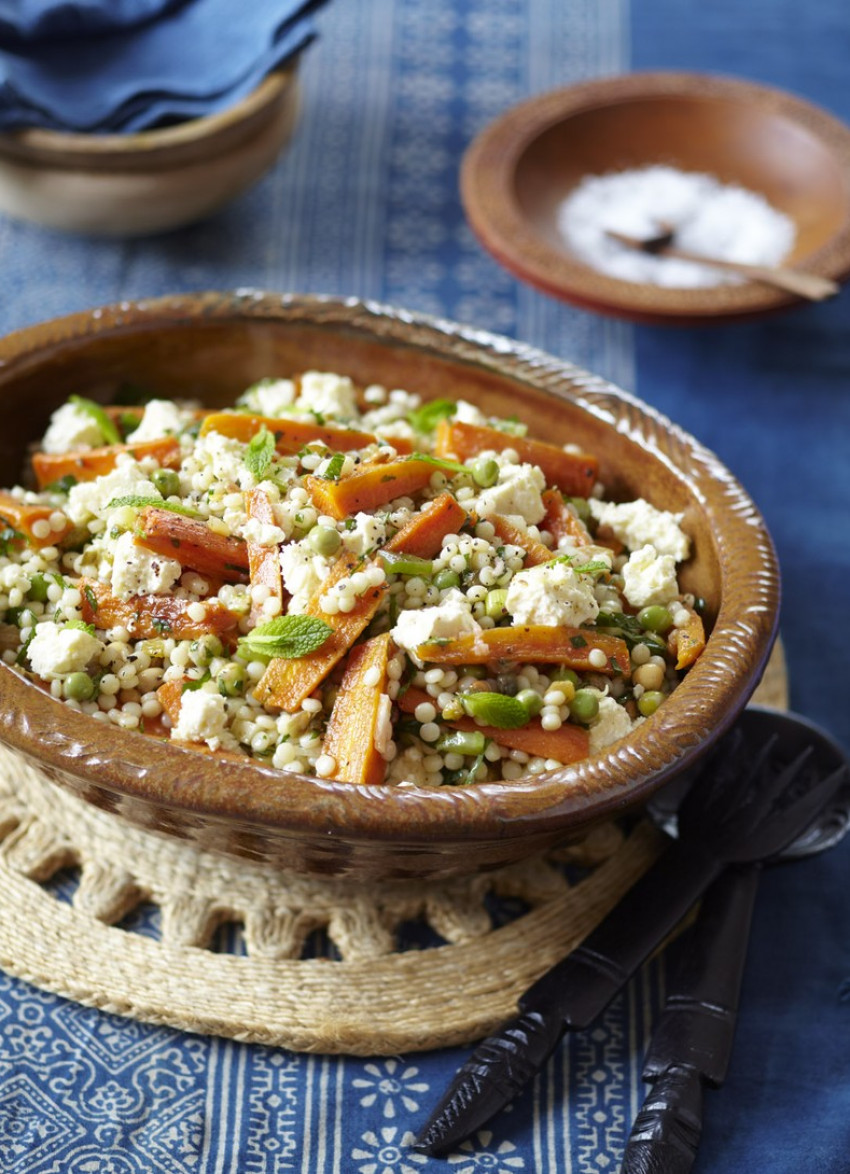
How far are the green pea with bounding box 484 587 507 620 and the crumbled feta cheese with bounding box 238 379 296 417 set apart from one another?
0.77 m

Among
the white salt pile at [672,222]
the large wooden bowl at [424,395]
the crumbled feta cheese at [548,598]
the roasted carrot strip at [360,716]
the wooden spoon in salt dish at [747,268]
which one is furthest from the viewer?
the white salt pile at [672,222]

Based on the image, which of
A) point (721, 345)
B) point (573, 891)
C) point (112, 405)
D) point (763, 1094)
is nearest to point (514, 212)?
point (721, 345)

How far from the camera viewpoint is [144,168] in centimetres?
352

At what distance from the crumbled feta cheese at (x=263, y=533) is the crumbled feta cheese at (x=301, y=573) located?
0.12 feet

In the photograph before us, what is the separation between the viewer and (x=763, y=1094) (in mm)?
2258

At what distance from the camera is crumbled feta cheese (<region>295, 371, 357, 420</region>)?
276cm

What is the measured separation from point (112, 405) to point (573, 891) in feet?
5.03

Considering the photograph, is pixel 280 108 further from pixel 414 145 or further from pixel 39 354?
pixel 39 354

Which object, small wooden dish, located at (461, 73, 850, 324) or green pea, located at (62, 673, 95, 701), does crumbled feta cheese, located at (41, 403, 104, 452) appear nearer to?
green pea, located at (62, 673, 95, 701)

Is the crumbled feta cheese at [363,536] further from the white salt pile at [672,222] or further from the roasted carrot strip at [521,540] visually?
the white salt pile at [672,222]

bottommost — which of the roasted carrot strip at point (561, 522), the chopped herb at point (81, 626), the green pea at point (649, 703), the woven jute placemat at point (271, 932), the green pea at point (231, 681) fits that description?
the woven jute placemat at point (271, 932)

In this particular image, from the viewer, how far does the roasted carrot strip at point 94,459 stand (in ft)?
8.68

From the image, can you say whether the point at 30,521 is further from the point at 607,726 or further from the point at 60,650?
the point at 607,726

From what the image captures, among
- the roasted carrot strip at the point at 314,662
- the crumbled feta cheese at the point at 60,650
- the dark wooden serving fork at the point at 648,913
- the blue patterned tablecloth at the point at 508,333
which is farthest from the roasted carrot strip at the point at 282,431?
the blue patterned tablecloth at the point at 508,333
